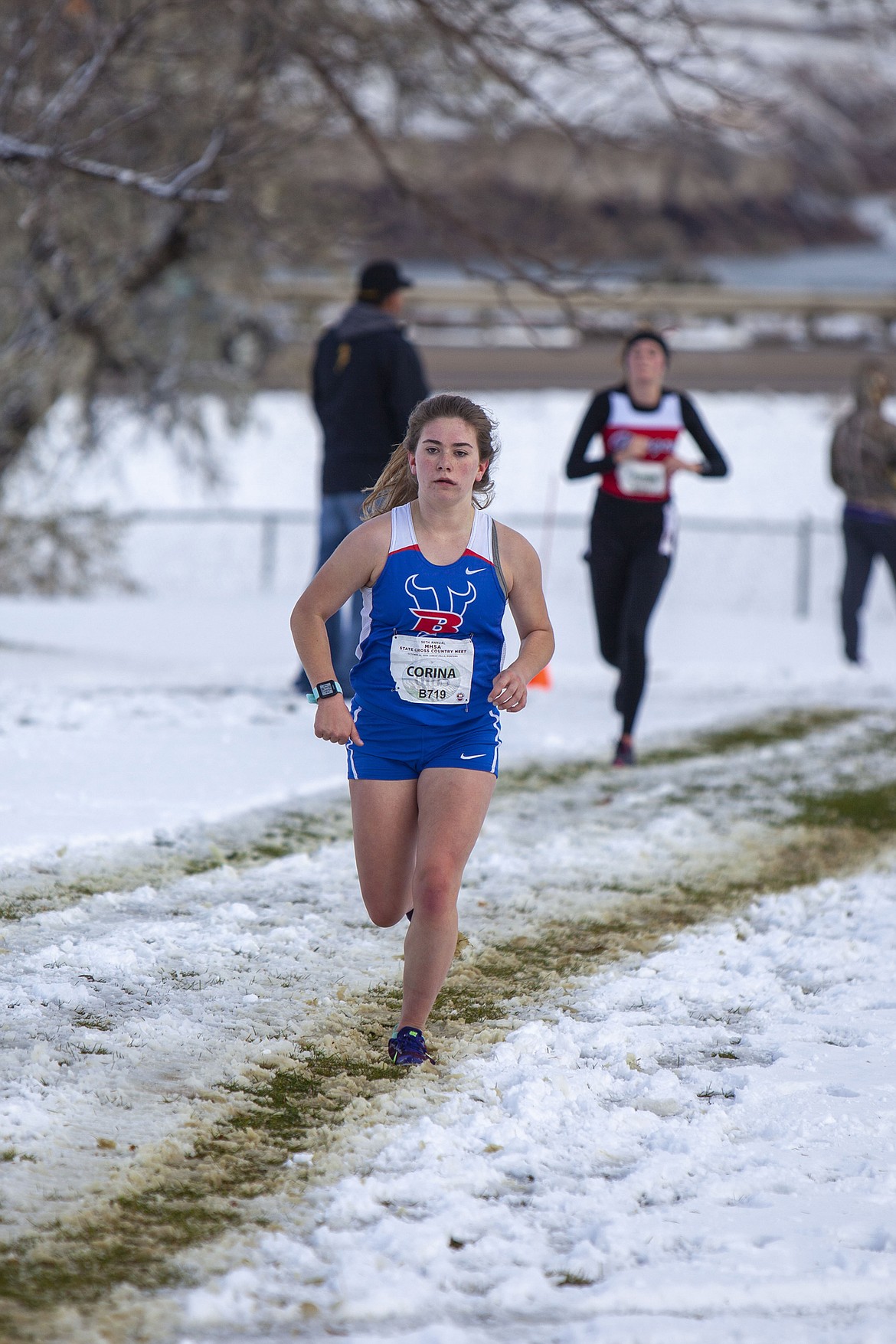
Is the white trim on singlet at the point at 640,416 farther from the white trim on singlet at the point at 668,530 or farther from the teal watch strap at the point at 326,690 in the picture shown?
the teal watch strap at the point at 326,690

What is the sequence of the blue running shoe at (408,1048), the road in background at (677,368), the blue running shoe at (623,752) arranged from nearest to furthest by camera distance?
the blue running shoe at (408,1048), the blue running shoe at (623,752), the road in background at (677,368)

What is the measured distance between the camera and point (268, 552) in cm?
1608

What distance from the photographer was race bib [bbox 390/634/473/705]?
360cm

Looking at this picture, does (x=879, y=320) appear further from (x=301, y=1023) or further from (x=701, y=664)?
(x=301, y=1023)

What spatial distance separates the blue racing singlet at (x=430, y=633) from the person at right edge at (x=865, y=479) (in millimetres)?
7878

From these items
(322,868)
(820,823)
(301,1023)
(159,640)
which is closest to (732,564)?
(159,640)

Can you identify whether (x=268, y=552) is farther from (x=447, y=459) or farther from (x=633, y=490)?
(x=447, y=459)

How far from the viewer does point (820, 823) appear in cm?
633

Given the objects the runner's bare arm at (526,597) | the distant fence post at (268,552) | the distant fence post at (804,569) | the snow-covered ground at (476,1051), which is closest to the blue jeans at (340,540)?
the snow-covered ground at (476,1051)

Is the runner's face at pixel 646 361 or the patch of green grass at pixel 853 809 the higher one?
the runner's face at pixel 646 361

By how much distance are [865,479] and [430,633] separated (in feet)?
26.4

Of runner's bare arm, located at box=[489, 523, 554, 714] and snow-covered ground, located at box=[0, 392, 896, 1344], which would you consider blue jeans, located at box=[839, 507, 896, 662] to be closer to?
snow-covered ground, located at box=[0, 392, 896, 1344]

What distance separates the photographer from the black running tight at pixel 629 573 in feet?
23.3

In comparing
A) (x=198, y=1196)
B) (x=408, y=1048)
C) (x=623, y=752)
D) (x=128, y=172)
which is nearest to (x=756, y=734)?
(x=623, y=752)
